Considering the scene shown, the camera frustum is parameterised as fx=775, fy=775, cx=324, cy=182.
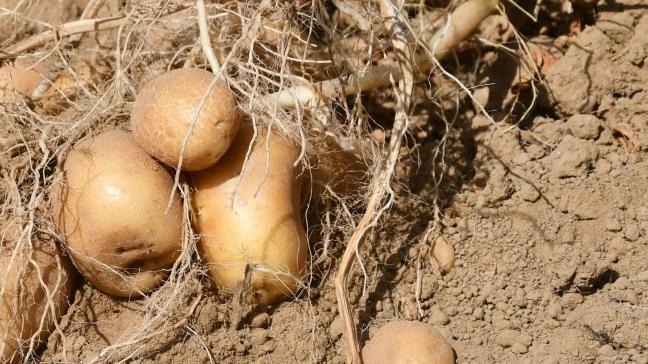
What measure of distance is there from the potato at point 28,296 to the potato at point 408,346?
2.23 feet

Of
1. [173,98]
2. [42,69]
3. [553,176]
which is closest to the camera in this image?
[173,98]

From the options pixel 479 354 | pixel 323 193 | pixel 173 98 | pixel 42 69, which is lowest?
pixel 479 354

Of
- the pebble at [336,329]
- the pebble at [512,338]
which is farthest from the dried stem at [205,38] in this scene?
the pebble at [512,338]

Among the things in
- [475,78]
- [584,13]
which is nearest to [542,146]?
[475,78]

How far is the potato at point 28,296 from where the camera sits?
163 centimetres

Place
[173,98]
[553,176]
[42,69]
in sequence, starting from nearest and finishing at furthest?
[173,98], [553,176], [42,69]

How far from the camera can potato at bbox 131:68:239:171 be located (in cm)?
160

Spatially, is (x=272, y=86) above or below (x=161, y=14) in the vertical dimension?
below

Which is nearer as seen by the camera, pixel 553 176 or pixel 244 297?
pixel 244 297

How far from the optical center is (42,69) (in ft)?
Answer: 6.79

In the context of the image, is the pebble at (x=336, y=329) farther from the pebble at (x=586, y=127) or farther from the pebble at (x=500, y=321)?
the pebble at (x=586, y=127)

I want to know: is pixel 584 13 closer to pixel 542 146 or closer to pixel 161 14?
pixel 542 146

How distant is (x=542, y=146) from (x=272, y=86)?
685 mm

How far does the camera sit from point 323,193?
186 cm
